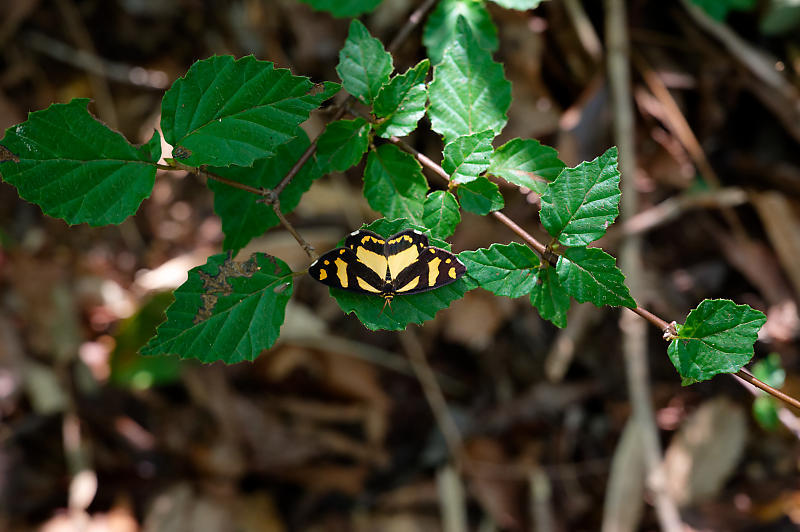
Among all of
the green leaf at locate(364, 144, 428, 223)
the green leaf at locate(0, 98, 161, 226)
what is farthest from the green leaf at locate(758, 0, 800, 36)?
the green leaf at locate(0, 98, 161, 226)

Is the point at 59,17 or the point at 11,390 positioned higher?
the point at 59,17

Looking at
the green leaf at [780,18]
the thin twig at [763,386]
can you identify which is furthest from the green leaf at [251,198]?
the green leaf at [780,18]

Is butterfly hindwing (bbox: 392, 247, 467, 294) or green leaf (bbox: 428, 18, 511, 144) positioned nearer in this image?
butterfly hindwing (bbox: 392, 247, 467, 294)

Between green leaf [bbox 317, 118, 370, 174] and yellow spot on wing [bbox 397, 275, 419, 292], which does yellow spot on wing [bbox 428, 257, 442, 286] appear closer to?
yellow spot on wing [bbox 397, 275, 419, 292]

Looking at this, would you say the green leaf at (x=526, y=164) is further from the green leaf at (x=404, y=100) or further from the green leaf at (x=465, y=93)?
the green leaf at (x=404, y=100)

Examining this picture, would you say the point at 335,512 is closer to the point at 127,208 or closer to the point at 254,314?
the point at 254,314

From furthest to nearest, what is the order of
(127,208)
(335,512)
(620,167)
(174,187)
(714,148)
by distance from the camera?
(174,187) → (335,512) → (714,148) → (620,167) → (127,208)

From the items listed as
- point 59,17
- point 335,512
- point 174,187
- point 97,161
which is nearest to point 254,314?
point 97,161
